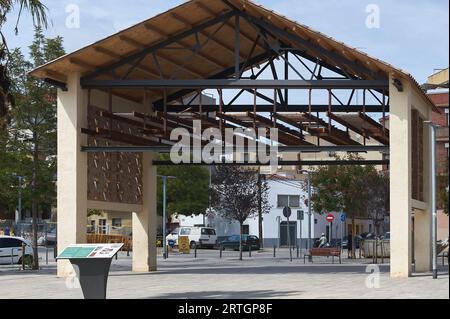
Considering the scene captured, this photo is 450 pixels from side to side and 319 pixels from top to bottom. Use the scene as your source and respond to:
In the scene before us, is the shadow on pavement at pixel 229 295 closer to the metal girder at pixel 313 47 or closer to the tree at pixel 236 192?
the metal girder at pixel 313 47

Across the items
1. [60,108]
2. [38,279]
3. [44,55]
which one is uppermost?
[44,55]

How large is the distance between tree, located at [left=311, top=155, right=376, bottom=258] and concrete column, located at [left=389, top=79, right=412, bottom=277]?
86.2ft

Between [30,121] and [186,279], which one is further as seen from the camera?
[30,121]

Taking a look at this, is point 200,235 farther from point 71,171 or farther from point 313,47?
point 313,47

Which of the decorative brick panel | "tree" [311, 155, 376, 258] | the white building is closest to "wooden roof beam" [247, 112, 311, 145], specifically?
the decorative brick panel

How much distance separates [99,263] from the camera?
1920 centimetres

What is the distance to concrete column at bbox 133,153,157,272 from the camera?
36.8 meters

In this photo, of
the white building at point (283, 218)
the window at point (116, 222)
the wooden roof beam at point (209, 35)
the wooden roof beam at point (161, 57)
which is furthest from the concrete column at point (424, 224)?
the window at point (116, 222)

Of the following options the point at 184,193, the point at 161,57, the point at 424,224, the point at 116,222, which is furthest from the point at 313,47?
the point at 116,222

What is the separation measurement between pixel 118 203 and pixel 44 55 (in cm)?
698
